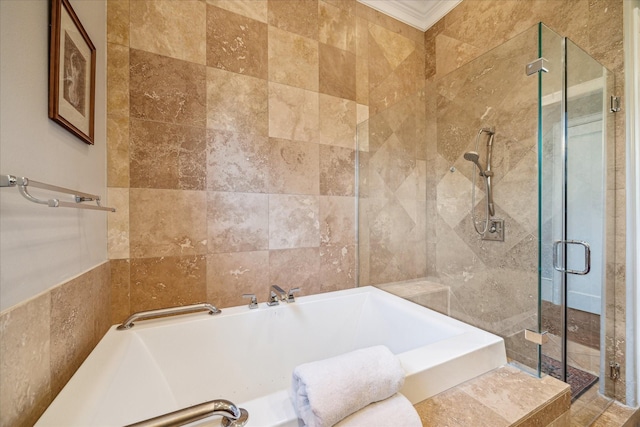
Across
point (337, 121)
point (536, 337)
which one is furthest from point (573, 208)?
point (337, 121)

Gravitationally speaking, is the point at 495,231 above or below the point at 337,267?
above

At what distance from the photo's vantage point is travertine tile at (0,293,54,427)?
550 mm

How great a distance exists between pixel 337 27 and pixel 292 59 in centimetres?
49

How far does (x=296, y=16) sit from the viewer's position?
1652 mm

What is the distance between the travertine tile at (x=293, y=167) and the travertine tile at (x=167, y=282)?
0.64 m

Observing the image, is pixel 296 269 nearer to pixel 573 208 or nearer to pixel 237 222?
pixel 237 222

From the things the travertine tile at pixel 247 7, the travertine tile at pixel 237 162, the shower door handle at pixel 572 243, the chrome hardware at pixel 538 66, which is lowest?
the shower door handle at pixel 572 243

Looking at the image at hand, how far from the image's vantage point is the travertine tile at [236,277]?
143 centimetres

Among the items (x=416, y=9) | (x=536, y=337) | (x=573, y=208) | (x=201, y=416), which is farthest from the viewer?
(x=416, y=9)

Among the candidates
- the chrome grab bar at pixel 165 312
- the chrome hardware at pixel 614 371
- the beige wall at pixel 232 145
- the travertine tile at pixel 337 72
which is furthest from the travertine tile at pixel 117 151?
the chrome hardware at pixel 614 371

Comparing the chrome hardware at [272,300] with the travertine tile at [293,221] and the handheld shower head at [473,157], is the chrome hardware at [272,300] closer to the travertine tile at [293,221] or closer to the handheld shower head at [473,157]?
the travertine tile at [293,221]

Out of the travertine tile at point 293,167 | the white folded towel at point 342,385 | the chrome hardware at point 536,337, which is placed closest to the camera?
the white folded towel at point 342,385

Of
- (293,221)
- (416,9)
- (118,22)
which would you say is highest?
(416,9)

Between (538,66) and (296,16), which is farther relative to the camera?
(296,16)
